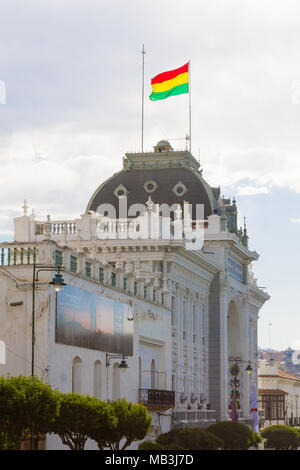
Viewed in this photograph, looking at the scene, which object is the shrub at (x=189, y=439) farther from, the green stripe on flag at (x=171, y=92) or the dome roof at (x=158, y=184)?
the dome roof at (x=158, y=184)

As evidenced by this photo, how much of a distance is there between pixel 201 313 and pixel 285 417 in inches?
2726

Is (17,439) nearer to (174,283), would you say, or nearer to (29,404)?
(29,404)

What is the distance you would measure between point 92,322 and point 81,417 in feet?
35.4

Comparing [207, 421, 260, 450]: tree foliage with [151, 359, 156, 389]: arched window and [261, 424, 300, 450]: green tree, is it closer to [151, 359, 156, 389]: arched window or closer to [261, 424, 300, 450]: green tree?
[151, 359, 156, 389]: arched window

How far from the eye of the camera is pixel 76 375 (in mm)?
49406

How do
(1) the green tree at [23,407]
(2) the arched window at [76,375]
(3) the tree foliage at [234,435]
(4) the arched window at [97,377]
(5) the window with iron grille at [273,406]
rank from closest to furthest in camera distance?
(1) the green tree at [23,407] < (2) the arched window at [76,375] < (4) the arched window at [97,377] < (3) the tree foliage at [234,435] < (5) the window with iron grille at [273,406]

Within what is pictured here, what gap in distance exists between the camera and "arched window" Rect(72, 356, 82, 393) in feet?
161

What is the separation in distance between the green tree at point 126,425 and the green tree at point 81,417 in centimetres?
90

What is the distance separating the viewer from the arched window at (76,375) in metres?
49.0

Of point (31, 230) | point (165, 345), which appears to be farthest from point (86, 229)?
point (165, 345)

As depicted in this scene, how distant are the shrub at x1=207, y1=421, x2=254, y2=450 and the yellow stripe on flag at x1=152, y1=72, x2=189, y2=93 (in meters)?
24.3

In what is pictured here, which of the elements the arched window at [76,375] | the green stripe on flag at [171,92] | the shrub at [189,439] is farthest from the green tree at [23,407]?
the green stripe on flag at [171,92]

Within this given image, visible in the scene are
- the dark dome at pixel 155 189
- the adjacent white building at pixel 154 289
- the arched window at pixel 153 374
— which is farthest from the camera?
the dark dome at pixel 155 189

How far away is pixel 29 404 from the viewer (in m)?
36.6
